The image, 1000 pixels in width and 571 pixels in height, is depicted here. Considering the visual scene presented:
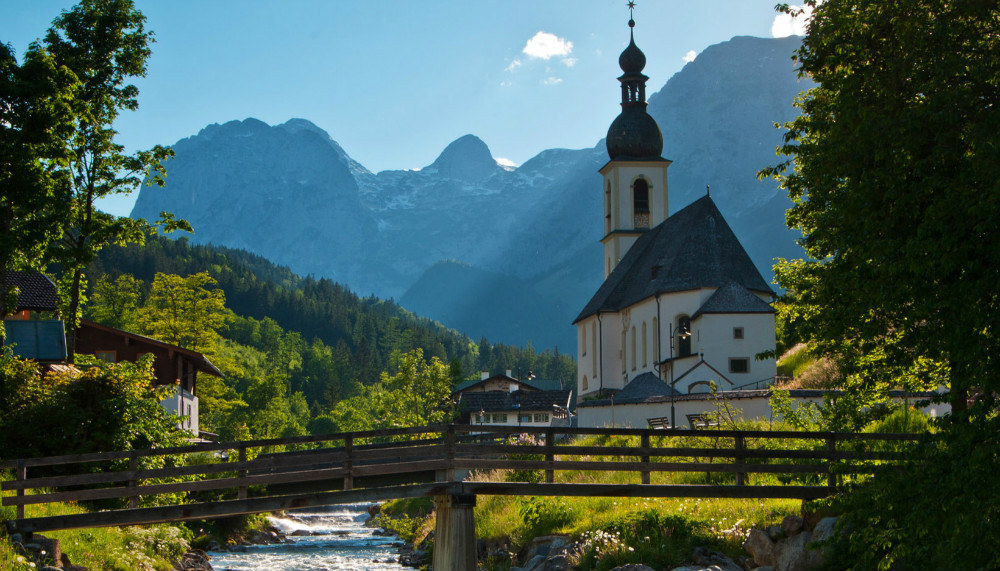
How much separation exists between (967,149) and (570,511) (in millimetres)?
15492

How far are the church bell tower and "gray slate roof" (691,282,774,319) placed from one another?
26.1 meters

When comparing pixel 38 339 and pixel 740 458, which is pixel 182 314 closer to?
pixel 38 339

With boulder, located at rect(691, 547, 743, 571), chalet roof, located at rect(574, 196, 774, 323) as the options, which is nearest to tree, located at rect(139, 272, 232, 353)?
chalet roof, located at rect(574, 196, 774, 323)

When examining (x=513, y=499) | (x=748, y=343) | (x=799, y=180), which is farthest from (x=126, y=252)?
(x=799, y=180)

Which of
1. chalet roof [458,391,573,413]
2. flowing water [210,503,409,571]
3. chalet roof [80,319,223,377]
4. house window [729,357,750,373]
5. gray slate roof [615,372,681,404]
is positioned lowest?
flowing water [210,503,409,571]

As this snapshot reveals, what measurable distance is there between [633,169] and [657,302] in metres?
23.1

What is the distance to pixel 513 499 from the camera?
30219mm

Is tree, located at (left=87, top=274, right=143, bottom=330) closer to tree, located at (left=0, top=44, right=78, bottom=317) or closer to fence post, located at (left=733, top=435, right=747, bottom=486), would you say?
tree, located at (left=0, top=44, right=78, bottom=317)

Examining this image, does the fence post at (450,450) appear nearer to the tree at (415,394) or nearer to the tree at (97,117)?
the tree at (97,117)

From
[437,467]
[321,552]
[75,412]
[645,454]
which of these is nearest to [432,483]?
[437,467]

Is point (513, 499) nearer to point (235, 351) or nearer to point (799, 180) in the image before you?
point (799, 180)

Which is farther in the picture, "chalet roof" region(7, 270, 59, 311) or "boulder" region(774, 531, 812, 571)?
"chalet roof" region(7, 270, 59, 311)

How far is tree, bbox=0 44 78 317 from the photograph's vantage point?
25.4 metres

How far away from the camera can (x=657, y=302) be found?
2329 inches
